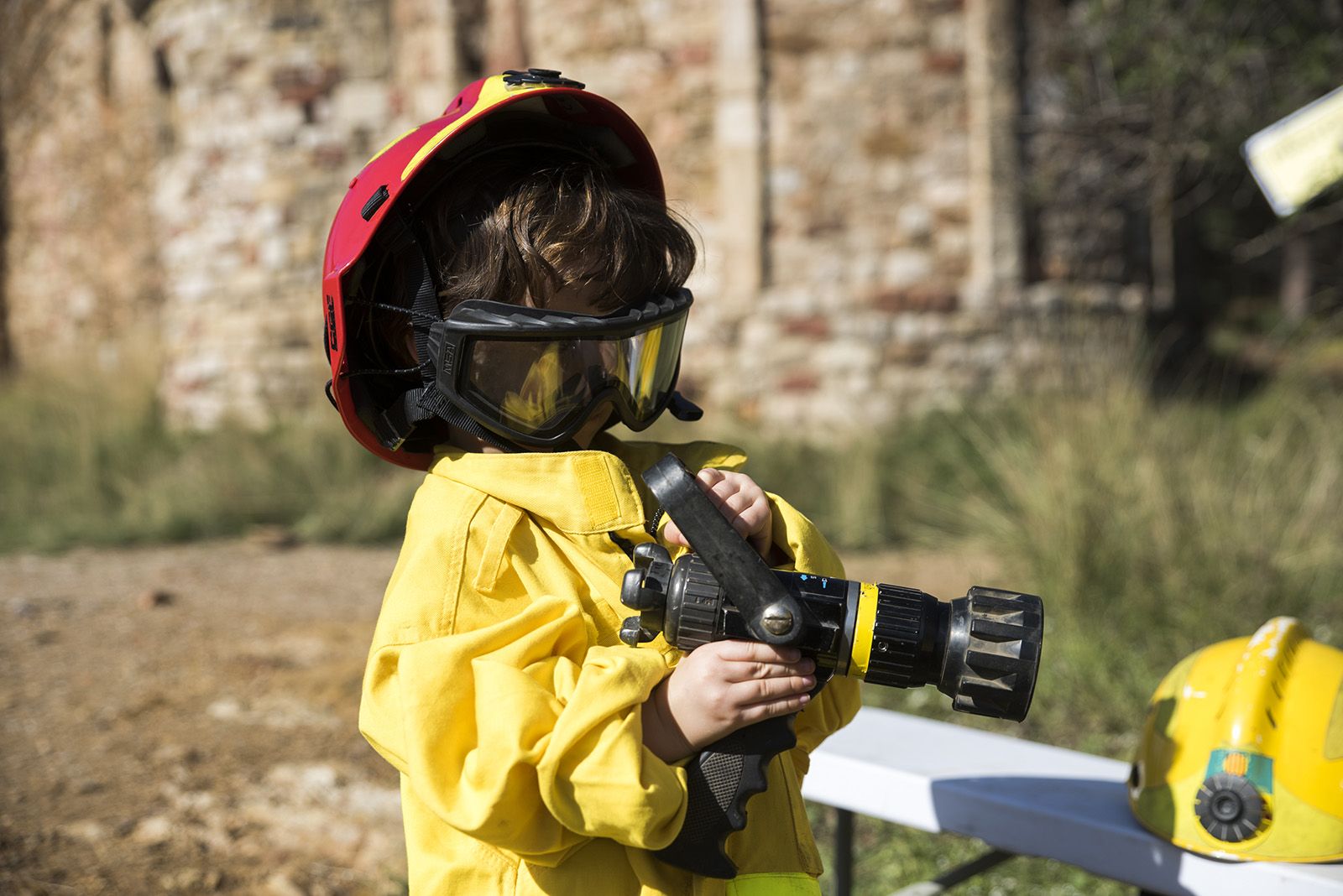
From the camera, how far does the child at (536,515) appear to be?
1.28 meters

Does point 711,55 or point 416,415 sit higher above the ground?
point 711,55

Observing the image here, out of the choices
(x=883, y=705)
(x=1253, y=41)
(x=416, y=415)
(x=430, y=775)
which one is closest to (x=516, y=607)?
(x=430, y=775)

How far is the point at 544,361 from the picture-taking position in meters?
1.46

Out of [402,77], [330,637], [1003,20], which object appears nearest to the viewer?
[330,637]

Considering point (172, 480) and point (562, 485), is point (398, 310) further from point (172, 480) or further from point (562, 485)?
point (172, 480)

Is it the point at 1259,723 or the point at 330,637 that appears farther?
the point at 330,637

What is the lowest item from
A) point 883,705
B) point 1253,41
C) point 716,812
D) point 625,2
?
point 883,705

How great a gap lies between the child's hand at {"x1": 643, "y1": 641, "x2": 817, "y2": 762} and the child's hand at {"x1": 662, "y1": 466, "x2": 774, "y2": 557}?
0.68ft

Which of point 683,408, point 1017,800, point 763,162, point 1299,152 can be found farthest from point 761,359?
point 683,408

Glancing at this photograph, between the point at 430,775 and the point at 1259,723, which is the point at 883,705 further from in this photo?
the point at 430,775

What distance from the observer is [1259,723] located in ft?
6.15

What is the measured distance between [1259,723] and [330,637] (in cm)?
382

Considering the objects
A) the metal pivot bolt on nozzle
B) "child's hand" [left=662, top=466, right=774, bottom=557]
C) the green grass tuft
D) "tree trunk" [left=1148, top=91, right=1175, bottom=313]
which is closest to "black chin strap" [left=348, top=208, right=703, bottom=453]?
"child's hand" [left=662, top=466, right=774, bottom=557]

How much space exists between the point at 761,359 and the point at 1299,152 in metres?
4.64
